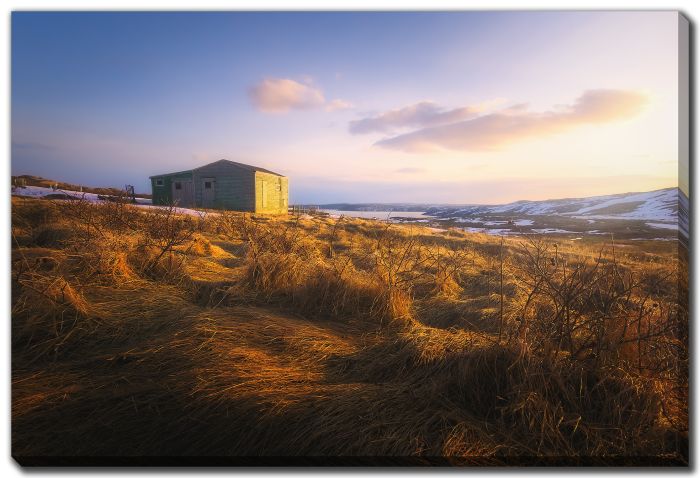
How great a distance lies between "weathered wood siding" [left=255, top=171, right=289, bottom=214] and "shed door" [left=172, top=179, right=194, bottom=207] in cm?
455

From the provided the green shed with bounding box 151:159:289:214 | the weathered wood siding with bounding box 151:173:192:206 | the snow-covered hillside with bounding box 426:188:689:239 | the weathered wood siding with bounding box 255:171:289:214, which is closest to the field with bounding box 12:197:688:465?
the snow-covered hillside with bounding box 426:188:689:239

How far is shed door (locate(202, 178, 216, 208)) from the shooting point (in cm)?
1822

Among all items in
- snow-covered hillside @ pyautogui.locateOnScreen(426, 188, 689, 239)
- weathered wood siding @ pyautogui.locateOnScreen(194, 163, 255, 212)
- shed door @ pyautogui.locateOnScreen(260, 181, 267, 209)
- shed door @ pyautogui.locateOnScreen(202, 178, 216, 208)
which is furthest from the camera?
shed door @ pyautogui.locateOnScreen(260, 181, 267, 209)

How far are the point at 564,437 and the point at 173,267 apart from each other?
12.6 feet

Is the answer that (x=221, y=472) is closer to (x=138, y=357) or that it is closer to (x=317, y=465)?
(x=317, y=465)

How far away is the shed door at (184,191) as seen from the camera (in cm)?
1857

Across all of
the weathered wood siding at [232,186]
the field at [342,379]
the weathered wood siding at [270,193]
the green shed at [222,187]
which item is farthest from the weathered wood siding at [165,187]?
the field at [342,379]

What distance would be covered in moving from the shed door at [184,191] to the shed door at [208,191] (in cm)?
82

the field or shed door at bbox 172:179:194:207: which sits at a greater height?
shed door at bbox 172:179:194:207

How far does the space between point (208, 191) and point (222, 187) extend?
3.76ft

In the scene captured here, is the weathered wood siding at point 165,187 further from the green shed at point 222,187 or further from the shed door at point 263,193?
the shed door at point 263,193

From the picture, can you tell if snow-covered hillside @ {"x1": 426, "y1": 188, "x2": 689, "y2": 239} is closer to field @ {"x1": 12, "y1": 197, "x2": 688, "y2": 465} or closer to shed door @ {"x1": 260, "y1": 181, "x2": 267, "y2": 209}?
field @ {"x1": 12, "y1": 197, "x2": 688, "y2": 465}

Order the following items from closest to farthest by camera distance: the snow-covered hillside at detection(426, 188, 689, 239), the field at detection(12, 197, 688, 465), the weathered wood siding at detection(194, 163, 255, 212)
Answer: the field at detection(12, 197, 688, 465), the snow-covered hillside at detection(426, 188, 689, 239), the weathered wood siding at detection(194, 163, 255, 212)

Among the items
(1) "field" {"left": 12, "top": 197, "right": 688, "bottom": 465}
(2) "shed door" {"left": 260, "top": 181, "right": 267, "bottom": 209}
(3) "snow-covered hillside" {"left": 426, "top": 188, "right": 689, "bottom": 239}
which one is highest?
(2) "shed door" {"left": 260, "top": 181, "right": 267, "bottom": 209}
